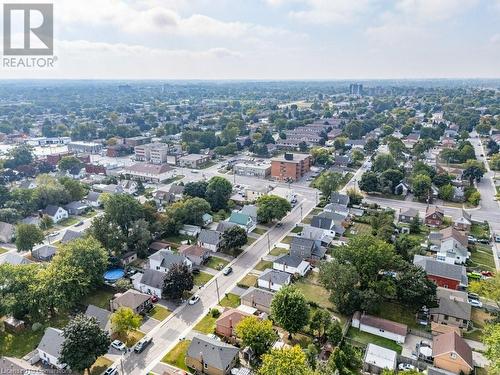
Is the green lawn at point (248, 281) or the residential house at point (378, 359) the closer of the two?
the residential house at point (378, 359)

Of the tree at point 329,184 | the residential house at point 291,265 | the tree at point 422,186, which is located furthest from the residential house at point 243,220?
the tree at point 422,186

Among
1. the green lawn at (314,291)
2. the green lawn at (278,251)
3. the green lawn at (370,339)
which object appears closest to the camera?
the green lawn at (370,339)

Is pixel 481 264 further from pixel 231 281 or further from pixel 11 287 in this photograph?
pixel 11 287

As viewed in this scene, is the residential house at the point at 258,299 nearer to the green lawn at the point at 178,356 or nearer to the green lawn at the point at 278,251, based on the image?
the green lawn at the point at 178,356

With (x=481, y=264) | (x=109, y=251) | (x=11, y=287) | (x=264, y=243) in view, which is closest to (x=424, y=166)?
(x=481, y=264)

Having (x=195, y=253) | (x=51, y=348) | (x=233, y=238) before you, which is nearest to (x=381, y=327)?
(x=233, y=238)

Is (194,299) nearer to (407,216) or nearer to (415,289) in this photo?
(415,289)

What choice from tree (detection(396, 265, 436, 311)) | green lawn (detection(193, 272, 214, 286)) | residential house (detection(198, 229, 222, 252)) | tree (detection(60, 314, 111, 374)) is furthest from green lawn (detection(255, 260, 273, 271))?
tree (detection(60, 314, 111, 374))

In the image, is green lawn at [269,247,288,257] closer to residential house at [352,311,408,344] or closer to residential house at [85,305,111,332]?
residential house at [352,311,408,344]
